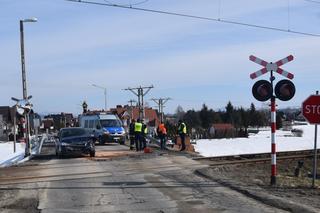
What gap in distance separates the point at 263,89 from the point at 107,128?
25.9 m

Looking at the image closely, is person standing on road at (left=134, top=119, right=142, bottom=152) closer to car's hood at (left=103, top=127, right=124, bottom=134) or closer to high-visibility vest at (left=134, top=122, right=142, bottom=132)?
high-visibility vest at (left=134, top=122, right=142, bottom=132)

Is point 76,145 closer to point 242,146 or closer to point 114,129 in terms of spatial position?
point 114,129

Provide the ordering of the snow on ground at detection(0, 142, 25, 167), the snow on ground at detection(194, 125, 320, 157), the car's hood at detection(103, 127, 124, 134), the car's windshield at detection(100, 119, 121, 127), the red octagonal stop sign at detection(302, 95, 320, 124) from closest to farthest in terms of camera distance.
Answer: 1. the red octagonal stop sign at detection(302, 95, 320, 124)
2. the snow on ground at detection(0, 142, 25, 167)
3. the car's hood at detection(103, 127, 124, 134)
4. the car's windshield at detection(100, 119, 121, 127)
5. the snow on ground at detection(194, 125, 320, 157)

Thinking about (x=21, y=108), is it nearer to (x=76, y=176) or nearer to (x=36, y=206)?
(x=76, y=176)

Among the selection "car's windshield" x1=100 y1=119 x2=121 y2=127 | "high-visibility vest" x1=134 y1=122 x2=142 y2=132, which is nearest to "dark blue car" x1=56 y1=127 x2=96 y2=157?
"high-visibility vest" x1=134 y1=122 x2=142 y2=132

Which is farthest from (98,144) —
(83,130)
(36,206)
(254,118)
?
(254,118)

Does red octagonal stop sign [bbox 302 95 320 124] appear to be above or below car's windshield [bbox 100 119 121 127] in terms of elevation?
above

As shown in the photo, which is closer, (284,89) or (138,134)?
(284,89)

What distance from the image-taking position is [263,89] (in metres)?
14.5

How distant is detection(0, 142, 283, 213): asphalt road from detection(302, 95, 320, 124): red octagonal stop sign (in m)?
2.67

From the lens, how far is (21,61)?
2883cm

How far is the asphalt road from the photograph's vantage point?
11.6 m

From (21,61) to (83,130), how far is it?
4.67 metres

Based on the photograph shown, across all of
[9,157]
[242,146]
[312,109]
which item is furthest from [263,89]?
[242,146]
